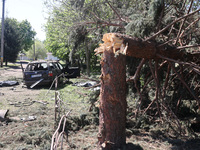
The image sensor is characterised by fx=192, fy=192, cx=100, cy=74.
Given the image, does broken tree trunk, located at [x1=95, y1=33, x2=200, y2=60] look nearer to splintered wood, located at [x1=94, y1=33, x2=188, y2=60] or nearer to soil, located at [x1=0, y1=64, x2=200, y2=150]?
splintered wood, located at [x1=94, y1=33, x2=188, y2=60]

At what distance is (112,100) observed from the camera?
369cm

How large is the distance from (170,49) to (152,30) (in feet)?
2.31

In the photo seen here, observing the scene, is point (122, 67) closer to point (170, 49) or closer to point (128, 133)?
point (170, 49)

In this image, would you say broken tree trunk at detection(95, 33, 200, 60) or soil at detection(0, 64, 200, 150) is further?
soil at detection(0, 64, 200, 150)

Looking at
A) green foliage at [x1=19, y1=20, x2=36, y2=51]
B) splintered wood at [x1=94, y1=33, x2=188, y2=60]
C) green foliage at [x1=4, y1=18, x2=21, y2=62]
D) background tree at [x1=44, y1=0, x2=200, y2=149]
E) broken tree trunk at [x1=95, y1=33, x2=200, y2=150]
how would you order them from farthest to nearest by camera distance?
green foliage at [x1=19, y1=20, x2=36, y2=51], green foliage at [x1=4, y1=18, x2=21, y2=62], background tree at [x1=44, y1=0, x2=200, y2=149], broken tree trunk at [x1=95, y1=33, x2=200, y2=150], splintered wood at [x1=94, y1=33, x2=188, y2=60]

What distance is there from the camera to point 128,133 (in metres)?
4.75

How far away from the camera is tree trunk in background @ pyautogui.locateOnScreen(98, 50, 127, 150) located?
3.67 m

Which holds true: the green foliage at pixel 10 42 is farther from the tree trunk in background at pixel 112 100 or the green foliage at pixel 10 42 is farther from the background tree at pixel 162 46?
the tree trunk in background at pixel 112 100

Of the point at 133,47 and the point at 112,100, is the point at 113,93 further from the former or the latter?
the point at 133,47

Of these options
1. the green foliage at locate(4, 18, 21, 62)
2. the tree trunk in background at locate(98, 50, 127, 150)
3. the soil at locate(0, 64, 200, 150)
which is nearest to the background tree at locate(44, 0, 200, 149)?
the tree trunk in background at locate(98, 50, 127, 150)

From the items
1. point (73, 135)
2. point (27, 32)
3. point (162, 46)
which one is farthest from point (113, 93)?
point (27, 32)

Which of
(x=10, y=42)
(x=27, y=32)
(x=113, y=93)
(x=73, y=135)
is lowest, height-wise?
(x=73, y=135)

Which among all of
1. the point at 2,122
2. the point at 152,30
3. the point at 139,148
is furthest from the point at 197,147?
the point at 2,122

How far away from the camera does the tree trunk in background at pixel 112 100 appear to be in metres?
3.67
